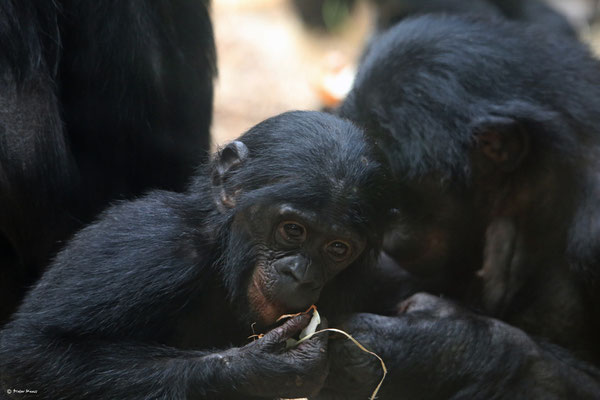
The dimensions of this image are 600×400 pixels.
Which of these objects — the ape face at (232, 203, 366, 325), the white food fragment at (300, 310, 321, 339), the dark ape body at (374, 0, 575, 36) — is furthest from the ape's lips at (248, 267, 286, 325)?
the dark ape body at (374, 0, 575, 36)

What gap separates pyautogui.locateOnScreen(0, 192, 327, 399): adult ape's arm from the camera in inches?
133

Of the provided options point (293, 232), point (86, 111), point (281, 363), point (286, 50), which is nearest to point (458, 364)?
point (281, 363)

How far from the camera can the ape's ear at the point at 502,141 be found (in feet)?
13.7

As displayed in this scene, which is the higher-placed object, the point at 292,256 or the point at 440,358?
the point at 292,256

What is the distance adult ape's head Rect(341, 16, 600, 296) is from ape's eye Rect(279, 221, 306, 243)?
84 centimetres

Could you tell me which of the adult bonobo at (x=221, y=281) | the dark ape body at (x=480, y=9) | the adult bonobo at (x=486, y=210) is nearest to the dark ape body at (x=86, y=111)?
the adult bonobo at (x=221, y=281)

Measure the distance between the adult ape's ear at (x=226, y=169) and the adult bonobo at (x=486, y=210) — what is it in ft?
2.62

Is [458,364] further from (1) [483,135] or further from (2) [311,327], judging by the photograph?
(1) [483,135]

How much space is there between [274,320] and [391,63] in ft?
5.57

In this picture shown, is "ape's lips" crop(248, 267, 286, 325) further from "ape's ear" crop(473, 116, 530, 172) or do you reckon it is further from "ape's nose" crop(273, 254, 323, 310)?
"ape's ear" crop(473, 116, 530, 172)

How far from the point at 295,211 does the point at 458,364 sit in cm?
126

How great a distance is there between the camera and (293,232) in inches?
136

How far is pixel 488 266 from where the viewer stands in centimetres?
452

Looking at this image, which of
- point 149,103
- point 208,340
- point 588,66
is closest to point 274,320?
point 208,340
